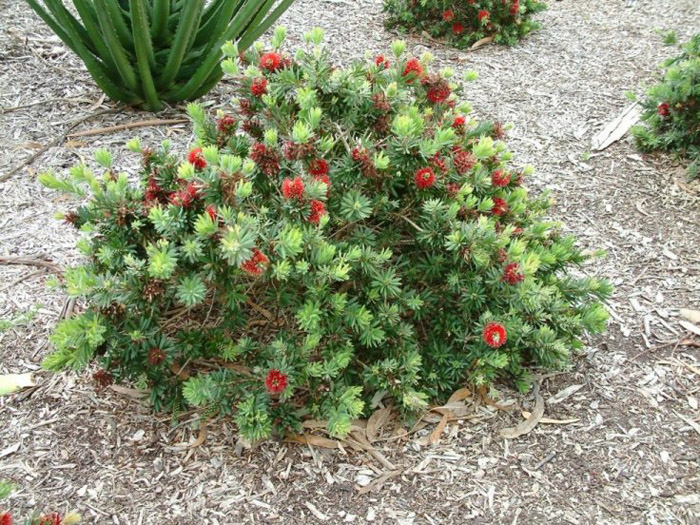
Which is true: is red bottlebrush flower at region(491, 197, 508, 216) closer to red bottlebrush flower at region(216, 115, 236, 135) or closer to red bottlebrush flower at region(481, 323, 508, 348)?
red bottlebrush flower at region(481, 323, 508, 348)

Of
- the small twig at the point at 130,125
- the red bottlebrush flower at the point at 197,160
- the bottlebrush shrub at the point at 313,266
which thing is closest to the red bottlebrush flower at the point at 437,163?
the bottlebrush shrub at the point at 313,266

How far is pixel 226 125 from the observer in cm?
249

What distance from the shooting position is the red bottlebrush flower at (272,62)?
8.07ft

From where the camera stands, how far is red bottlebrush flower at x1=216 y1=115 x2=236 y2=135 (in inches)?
97.7

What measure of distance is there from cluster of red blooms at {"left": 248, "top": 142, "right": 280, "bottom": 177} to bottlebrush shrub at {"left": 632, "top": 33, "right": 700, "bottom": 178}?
300cm

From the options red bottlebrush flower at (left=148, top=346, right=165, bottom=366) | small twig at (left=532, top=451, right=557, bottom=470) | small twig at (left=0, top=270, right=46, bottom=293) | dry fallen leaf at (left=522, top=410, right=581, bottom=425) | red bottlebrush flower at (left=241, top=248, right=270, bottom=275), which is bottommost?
small twig at (left=532, top=451, right=557, bottom=470)

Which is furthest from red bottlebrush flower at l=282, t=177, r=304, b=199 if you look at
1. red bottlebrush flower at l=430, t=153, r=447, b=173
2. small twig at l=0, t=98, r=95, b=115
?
small twig at l=0, t=98, r=95, b=115

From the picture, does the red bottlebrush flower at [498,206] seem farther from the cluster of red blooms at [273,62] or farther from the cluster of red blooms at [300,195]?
the cluster of red blooms at [273,62]

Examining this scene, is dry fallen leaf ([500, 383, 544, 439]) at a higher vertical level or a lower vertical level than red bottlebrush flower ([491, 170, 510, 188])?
lower

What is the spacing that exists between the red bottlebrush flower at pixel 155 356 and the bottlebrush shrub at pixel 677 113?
3447 millimetres

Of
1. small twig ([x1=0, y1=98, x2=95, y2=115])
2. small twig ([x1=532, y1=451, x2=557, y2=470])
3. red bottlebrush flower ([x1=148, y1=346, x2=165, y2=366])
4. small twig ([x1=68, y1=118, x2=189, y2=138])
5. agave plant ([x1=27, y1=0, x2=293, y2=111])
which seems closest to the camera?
red bottlebrush flower ([x1=148, y1=346, x2=165, y2=366])

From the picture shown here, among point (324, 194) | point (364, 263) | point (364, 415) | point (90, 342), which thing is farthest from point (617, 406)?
point (90, 342)

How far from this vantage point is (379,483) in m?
2.31

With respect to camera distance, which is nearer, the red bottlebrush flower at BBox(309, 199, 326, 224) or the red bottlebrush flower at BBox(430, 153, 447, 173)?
the red bottlebrush flower at BBox(309, 199, 326, 224)
